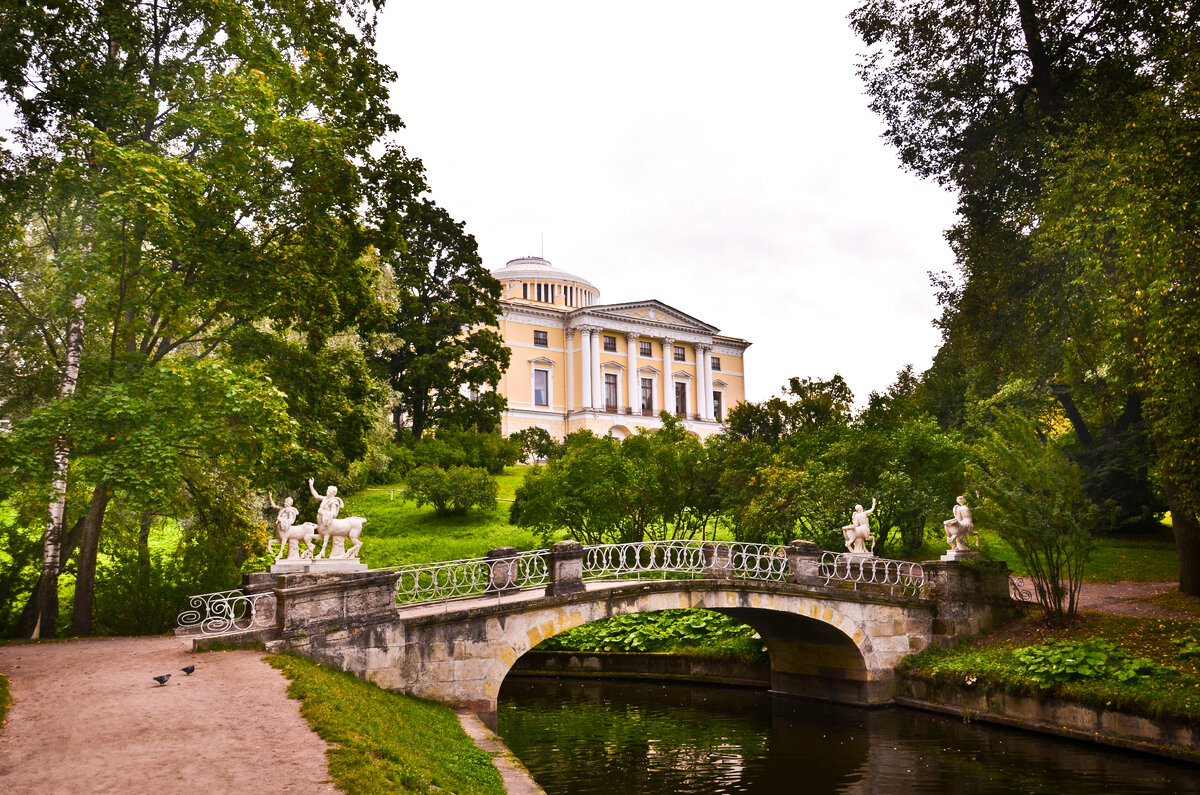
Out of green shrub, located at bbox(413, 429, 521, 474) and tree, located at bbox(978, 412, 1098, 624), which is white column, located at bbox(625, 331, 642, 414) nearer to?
green shrub, located at bbox(413, 429, 521, 474)

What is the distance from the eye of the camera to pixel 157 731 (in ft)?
27.3

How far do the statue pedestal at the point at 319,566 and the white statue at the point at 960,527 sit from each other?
14.1 metres

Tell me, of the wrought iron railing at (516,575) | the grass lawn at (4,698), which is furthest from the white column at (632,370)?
the grass lawn at (4,698)

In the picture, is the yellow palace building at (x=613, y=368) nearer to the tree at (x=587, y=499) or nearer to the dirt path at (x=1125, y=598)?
the tree at (x=587, y=499)

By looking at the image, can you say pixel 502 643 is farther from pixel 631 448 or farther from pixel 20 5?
pixel 631 448

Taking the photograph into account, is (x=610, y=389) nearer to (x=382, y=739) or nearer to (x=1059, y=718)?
(x=1059, y=718)

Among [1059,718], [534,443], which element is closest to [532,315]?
[534,443]

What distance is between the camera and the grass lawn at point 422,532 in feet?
92.8

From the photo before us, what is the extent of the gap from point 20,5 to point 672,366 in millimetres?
56013

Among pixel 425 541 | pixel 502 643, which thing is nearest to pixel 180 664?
pixel 502 643

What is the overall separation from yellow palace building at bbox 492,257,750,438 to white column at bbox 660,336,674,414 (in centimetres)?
8

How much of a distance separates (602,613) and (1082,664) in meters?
8.87

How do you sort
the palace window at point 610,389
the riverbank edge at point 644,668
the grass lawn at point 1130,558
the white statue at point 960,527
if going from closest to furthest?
the white statue at point 960,527
the riverbank edge at point 644,668
the grass lawn at point 1130,558
the palace window at point 610,389

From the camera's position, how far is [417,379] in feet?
110
